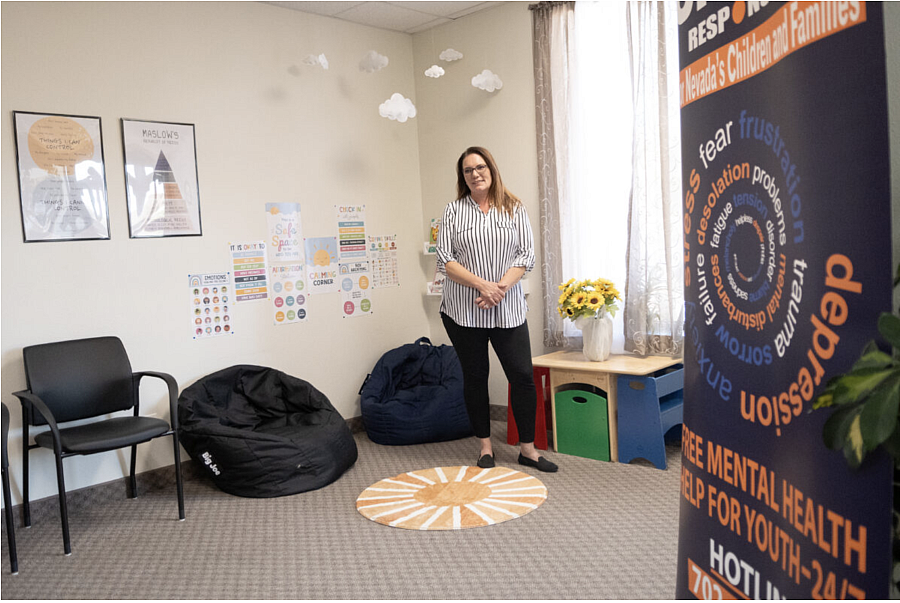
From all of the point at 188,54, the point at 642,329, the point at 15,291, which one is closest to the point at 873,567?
the point at 642,329

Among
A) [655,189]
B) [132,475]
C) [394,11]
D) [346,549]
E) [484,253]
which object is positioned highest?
[394,11]

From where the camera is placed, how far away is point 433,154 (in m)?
4.71

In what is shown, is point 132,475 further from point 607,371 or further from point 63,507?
point 607,371

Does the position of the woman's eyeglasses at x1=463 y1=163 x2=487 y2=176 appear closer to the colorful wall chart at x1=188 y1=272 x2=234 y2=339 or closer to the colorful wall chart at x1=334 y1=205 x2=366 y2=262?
the colorful wall chart at x1=334 y1=205 x2=366 y2=262

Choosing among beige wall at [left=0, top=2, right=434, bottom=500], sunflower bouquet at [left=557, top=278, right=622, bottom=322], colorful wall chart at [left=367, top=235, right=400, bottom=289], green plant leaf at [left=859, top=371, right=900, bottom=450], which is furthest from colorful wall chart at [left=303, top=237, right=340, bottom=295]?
green plant leaf at [left=859, top=371, right=900, bottom=450]

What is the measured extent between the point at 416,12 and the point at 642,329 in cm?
227

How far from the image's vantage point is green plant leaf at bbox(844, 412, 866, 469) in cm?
83

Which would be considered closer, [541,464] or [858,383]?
[858,383]

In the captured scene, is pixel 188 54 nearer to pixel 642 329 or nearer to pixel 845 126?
pixel 642 329

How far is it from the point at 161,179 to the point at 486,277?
5.47 ft

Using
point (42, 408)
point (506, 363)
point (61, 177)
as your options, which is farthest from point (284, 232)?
point (42, 408)

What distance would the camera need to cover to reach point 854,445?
840 mm

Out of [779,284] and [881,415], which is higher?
[779,284]

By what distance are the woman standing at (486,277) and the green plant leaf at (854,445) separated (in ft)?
8.10
